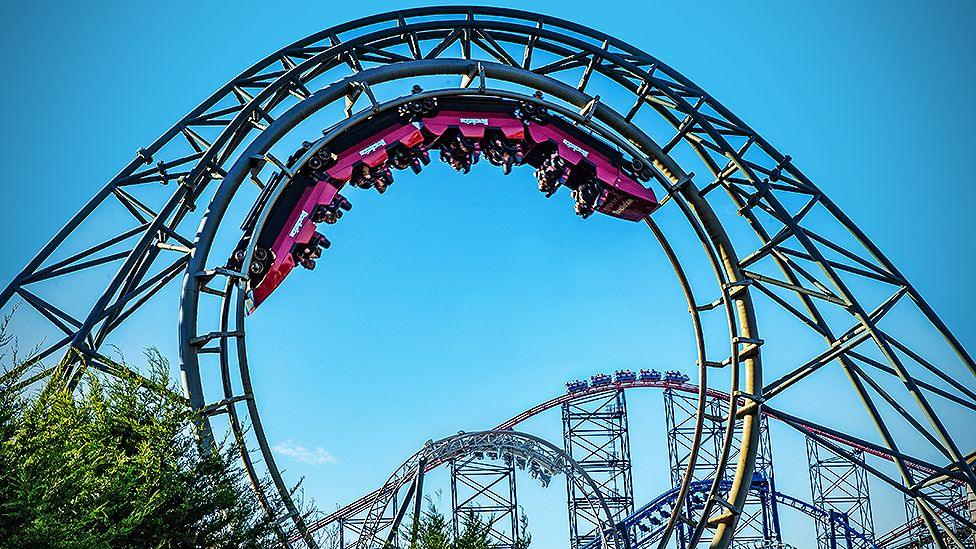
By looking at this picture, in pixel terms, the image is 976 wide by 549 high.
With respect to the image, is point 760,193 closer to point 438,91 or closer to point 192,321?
point 438,91

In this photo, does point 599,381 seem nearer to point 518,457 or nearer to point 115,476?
point 518,457

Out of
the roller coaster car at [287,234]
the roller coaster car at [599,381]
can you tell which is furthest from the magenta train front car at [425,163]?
the roller coaster car at [599,381]

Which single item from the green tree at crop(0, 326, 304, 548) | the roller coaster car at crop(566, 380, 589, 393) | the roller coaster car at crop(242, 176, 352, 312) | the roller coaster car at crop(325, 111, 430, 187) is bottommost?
the green tree at crop(0, 326, 304, 548)

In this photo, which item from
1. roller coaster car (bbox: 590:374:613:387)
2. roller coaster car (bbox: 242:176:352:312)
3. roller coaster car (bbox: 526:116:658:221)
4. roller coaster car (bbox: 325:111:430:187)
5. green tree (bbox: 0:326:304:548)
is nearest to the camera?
green tree (bbox: 0:326:304:548)

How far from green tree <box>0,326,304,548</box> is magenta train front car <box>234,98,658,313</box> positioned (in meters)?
2.74

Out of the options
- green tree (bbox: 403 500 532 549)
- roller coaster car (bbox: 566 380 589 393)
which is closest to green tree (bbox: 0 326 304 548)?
green tree (bbox: 403 500 532 549)

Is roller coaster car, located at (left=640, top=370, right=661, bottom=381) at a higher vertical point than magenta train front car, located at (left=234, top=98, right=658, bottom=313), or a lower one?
higher

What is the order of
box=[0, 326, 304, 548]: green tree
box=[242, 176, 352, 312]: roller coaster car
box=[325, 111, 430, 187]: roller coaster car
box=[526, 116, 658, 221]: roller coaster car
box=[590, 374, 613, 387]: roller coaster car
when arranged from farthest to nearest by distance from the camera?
box=[590, 374, 613, 387]: roller coaster car, box=[526, 116, 658, 221]: roller coaster car, box=[325, 111, 430, 187]: roller coaster car, box=[242, 176, 352, 312]: roller coaster car, box=[0, 326, 304, 548]: green tree

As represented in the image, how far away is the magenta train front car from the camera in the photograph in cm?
1214

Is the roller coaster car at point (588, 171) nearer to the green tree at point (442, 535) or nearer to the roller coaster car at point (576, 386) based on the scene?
the green tree at point (442, 535)

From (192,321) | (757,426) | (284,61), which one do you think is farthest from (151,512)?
(757,426)

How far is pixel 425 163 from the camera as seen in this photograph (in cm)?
1341

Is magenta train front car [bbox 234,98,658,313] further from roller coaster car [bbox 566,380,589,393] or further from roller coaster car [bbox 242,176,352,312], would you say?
roller coaster car [bbox 566,380,589,393]

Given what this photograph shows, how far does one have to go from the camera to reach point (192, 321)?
1121cm
